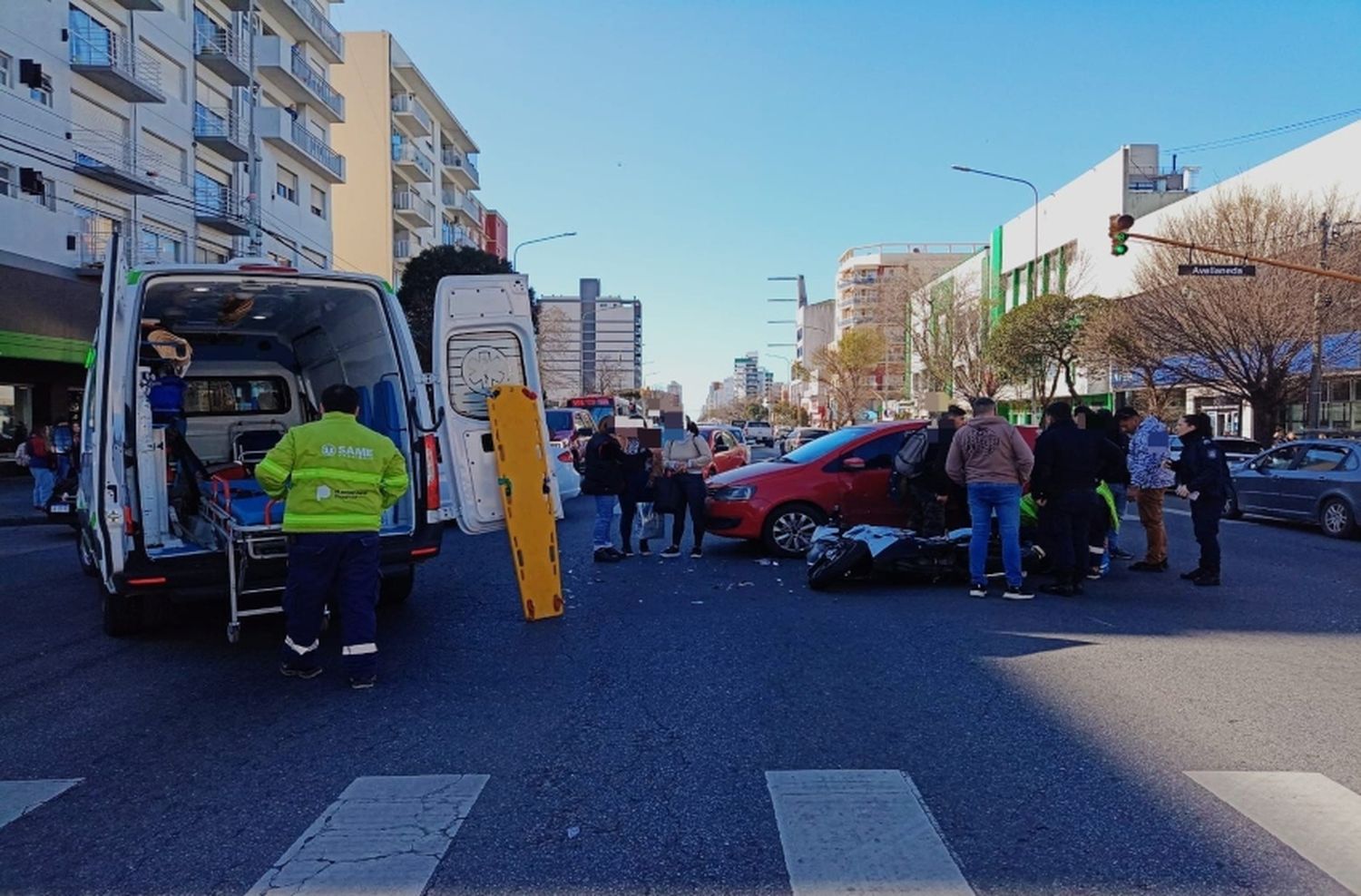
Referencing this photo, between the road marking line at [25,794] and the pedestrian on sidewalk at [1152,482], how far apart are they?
9.20m

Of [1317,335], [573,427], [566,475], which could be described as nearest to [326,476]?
[566,475]

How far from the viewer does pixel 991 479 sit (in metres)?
8.43

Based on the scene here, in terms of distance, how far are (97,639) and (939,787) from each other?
6080 mm

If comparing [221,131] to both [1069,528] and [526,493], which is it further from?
[1069,528]

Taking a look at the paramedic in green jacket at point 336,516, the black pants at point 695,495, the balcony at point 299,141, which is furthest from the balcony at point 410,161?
the paramedic in green jacket at point 336,516

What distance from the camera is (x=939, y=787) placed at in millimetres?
4184

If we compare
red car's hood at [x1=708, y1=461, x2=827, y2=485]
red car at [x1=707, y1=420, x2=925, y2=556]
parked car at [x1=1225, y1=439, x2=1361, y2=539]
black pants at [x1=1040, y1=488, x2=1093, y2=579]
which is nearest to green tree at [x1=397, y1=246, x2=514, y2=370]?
red car's hood at [x1=708, y1=461, x2=827, y2=485]

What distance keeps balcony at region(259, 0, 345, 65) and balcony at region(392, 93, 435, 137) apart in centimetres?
966

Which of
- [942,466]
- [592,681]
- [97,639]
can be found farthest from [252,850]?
[942,466]

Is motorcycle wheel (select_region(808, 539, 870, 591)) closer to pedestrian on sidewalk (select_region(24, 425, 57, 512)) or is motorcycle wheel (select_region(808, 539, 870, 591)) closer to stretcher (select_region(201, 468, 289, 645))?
stretcher (select_region(201, 468, 289, 645))

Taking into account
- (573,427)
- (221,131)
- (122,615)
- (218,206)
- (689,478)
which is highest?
(221,131)

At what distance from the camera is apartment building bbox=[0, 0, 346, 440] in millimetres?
23359

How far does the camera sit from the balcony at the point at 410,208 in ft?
A: 174

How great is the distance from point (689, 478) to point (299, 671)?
18.9ft
